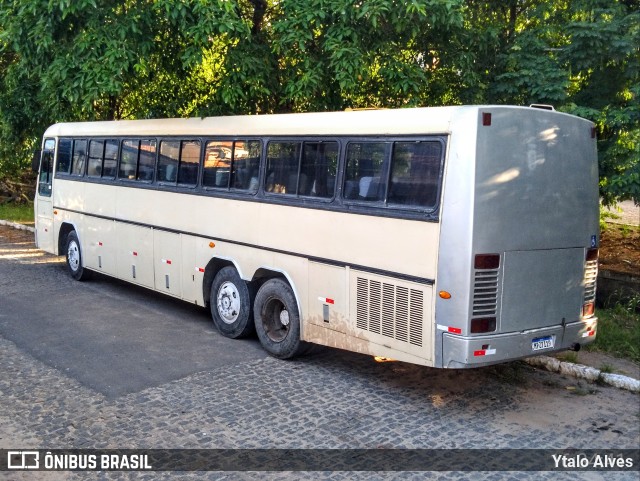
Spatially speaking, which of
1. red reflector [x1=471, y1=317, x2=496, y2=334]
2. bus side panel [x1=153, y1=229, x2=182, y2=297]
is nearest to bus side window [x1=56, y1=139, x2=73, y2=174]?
bus side panel [x1=153, y1=229, x2=182, y2=297]

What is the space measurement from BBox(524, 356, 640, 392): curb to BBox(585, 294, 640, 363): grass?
2.72ft

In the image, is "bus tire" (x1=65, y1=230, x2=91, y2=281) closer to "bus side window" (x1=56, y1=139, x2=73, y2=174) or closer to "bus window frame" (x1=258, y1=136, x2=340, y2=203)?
"bus side window" (x1=56, y1=139, x2=73, y2=174)

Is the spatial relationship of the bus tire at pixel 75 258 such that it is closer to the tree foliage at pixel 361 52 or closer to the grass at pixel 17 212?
the tree foliage at pixel 361 52

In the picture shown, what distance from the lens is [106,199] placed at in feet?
41.9

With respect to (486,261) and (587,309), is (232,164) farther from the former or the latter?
(587,309)

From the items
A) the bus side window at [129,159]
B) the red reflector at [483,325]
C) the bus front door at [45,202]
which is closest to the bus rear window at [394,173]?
the red reflector at [483,325]

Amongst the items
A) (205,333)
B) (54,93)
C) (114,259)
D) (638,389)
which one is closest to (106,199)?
(114,259)

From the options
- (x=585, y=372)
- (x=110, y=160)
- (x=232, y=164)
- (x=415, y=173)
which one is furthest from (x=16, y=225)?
(x=585, y=372)

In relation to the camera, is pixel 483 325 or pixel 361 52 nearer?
pixel 483 325

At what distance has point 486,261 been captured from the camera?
675 centimetres

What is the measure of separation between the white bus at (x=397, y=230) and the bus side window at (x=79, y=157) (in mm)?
3623

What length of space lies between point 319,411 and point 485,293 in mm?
1981

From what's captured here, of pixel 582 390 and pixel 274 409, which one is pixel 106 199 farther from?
pixel 582 390

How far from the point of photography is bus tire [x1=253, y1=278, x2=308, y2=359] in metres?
8.73
